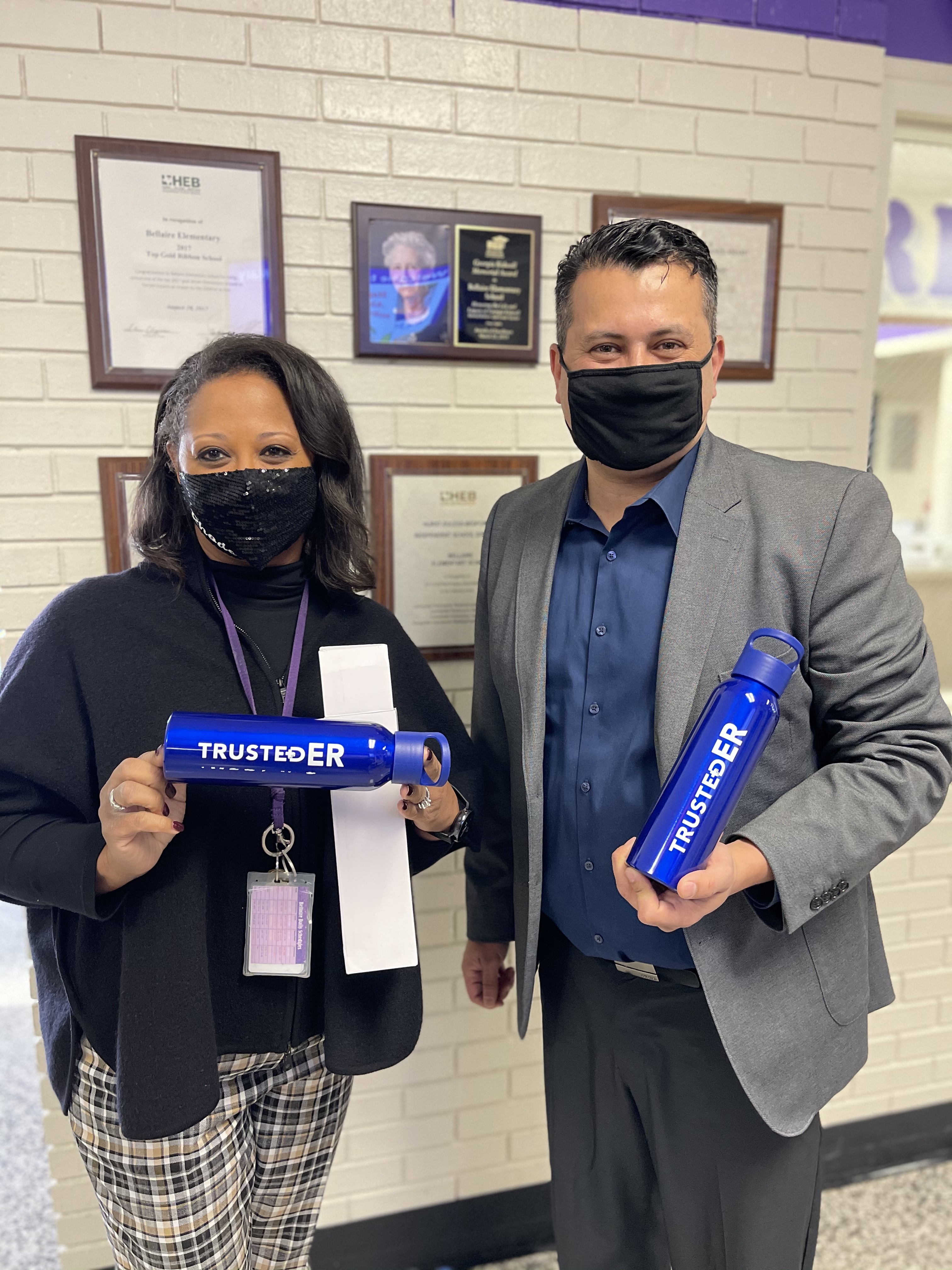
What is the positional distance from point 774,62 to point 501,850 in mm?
1686

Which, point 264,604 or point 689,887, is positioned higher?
point 264,604

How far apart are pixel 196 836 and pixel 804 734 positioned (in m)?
0.81

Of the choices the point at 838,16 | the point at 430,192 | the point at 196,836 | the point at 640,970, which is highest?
the point at 838,16

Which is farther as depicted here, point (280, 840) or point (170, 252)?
point (170, 252)

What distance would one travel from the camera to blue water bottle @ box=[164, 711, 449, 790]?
0.90 meters

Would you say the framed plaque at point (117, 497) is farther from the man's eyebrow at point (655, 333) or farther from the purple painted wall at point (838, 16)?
the purple painted wall at point (838, 16)

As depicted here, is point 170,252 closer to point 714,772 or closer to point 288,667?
point 288,667

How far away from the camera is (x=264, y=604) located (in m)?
1.18

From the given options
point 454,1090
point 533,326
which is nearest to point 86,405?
point 533,326

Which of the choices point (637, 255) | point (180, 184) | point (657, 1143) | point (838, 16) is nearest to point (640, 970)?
point (657, 1143)

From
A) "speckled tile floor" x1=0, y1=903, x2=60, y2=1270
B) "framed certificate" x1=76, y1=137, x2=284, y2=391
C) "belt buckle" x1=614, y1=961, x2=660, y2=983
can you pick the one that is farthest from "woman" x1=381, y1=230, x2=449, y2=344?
"speckled tile floor" x1=0, y1=903, x2=60, y2=1270

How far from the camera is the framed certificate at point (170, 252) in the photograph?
1.51 meters

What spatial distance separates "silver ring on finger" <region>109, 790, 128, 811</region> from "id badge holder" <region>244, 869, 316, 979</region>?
0.68ft

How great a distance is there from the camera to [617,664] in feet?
3.88
